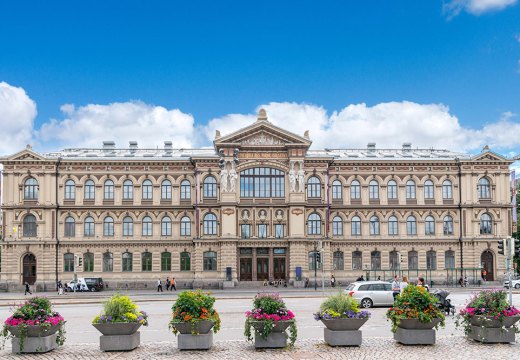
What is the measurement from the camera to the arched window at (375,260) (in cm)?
7462

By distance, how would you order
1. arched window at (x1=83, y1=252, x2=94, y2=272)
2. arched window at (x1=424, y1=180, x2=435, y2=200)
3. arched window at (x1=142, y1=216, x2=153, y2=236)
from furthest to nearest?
arched window at (x1=424, y1=180, x2=435, y2=200) < arched window at (x1=142, y1=216, x2=153, y2=236) < arched window at (x1=83, y1=252, x2=94, y2=272)

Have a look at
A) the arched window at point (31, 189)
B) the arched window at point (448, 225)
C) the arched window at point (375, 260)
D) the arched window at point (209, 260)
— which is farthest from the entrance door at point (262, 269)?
the arched window at point (31, 189)

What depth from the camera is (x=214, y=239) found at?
72438 millimetres

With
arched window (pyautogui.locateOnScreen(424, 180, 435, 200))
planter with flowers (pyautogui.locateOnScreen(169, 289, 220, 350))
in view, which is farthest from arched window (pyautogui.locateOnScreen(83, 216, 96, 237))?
planter with flowers (pyautogui.locateOnScreen(169, 289, 220, 350))

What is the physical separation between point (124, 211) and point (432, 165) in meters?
34.8

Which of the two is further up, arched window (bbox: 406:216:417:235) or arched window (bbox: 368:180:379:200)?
arched window (bbox: 368:180:379:200)

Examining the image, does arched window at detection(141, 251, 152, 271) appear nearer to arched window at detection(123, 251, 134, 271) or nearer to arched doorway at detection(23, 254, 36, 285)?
arched window at detection(123, 251, 134, 271)

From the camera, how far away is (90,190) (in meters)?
73.8

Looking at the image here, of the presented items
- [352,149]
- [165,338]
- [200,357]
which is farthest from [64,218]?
[200,357]

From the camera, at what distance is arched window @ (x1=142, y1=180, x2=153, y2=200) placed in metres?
74.1

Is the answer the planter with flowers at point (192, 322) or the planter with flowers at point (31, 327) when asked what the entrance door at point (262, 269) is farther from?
the planter with flowers at point (31, 327)

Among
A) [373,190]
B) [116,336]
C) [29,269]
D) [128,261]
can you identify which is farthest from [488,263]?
[116,336]

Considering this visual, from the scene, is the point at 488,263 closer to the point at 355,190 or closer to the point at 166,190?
the point at 355,190

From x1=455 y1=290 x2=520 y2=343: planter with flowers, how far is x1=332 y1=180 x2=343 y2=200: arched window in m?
52.5
